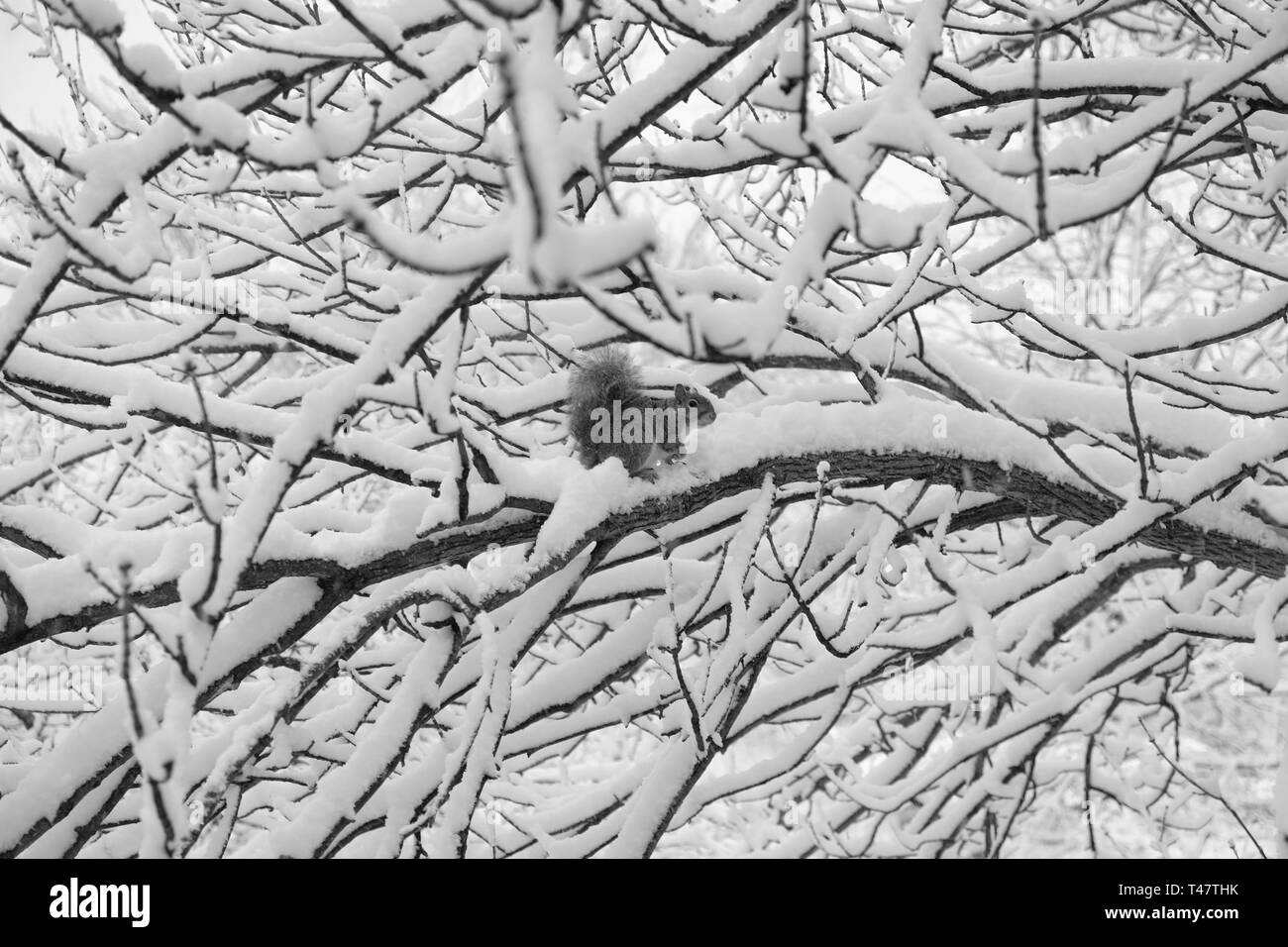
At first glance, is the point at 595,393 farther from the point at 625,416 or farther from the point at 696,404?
the point at 696,404

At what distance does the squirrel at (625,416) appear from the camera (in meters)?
2.76

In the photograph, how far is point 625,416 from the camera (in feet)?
9.30

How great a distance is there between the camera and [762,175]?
409 centimetres

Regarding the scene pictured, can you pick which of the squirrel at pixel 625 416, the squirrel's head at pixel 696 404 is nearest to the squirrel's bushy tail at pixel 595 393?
the squirrel at pixel 625 416

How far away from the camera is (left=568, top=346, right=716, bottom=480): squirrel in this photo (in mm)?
2764

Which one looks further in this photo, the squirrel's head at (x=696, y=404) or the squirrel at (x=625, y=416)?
the squirrel's head at (x=696, y=404)

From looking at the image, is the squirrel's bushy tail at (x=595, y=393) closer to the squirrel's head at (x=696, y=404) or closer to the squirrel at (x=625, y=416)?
the squirrel at (x=625, y=416)

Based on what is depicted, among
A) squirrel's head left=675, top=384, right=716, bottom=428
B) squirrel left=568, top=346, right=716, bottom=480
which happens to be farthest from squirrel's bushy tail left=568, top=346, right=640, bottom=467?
squirrel's head left=675, top=384, right=716, bottom=428

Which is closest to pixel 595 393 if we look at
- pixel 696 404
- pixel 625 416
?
pixel 625 416

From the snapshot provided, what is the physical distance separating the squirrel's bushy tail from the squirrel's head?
122mm

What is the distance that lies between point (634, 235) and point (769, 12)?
963 mm

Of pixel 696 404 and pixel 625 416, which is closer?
pixel 625 416

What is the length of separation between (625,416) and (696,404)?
269mm
